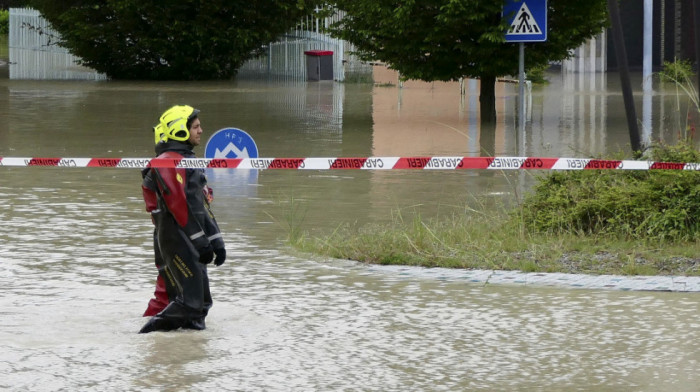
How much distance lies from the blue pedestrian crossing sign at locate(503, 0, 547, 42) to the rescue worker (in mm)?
6277

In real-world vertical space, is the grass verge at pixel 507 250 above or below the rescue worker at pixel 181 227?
below

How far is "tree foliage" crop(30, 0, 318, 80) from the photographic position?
124 ft

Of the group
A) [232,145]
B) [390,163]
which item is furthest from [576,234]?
[232,145]

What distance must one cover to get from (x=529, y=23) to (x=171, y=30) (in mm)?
25689

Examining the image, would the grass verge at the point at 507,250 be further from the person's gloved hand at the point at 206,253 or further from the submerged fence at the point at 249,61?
the submerged fence at the point at 249,61

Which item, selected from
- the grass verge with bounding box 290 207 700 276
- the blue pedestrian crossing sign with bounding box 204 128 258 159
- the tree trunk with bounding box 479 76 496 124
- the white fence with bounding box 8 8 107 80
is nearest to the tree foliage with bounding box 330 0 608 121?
the tree trunk with bounding box 479 76 496 124

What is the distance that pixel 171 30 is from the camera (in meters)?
38.0

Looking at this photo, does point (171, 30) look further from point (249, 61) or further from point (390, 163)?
point (390, 163)

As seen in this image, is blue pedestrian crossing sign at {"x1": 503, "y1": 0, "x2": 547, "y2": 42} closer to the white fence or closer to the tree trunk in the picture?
the tree trunk

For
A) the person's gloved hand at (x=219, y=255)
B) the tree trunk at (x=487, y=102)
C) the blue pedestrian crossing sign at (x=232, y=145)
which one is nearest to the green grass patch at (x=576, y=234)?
the person's gloved hand at (x=219, y=255)

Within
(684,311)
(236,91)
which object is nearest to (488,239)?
(684,311)

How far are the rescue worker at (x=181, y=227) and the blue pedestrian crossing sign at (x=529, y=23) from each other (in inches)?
247

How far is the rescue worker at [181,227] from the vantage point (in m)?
7.32

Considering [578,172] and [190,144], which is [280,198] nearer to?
[578,172]
